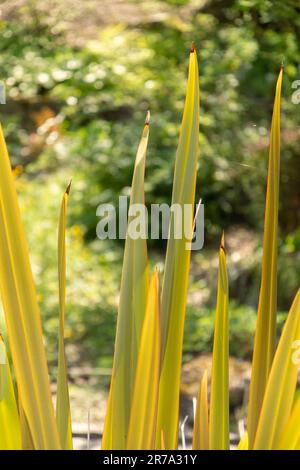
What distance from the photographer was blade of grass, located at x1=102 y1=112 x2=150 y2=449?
52cm

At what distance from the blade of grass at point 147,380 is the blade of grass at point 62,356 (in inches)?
3.8

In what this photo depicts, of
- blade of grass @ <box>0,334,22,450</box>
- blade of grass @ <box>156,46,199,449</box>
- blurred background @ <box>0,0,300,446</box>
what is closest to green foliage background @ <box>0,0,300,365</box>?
blurred background @ <box>0,0,300,446</box>

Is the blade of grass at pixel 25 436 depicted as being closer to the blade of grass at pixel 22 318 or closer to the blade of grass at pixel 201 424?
the blade of grass at pixel 22 318

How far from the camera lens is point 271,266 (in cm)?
54

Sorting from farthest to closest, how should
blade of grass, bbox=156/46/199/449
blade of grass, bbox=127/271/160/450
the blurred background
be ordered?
1. the blurred background
2. blade of grass, bbox=156/46/199/449
3. blade of grass, bbox=127/271/160/450

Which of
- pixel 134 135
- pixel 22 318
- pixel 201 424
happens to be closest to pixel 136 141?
pixel 134 135

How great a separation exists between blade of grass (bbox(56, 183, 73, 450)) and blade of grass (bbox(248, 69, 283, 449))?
157 millimetres

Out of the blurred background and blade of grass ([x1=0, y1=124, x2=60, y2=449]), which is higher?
blade of grass ([x1=0, y1=124, x2=60, y2=449])

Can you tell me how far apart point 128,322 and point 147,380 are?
9 cm

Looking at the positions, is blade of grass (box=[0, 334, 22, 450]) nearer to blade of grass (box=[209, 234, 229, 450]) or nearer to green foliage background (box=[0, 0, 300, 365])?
blade of grass (box=[209, 234, 229, 450])

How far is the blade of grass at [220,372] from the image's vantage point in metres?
0.55

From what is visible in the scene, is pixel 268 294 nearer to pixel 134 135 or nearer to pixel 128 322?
pixel 128 322

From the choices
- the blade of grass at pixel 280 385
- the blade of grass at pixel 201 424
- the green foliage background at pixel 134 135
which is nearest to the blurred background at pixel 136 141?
the green foliage background at pixel 134 135

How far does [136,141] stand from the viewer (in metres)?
3.39
